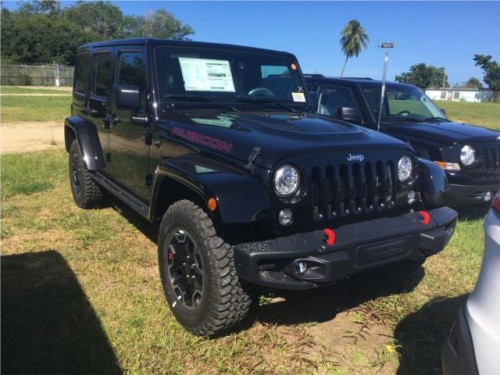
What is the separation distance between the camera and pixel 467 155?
18.5ft

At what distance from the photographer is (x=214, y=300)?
284 cm

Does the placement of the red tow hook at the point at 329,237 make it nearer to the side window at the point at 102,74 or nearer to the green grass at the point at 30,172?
the side window at the point at 102,74

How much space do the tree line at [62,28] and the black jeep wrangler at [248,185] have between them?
43.8 meters

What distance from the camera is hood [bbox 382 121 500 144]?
574 cm

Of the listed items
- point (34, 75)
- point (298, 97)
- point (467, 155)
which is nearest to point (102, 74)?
point (298, 97)

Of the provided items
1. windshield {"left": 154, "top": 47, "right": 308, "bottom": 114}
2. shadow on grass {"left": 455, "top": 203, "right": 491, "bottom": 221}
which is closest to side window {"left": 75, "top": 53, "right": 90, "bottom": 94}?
windshield {"left": 154, "top": 47, "right": 308, "bottom": 114}

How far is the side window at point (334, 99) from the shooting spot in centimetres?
683

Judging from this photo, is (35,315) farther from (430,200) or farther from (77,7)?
(77,7)

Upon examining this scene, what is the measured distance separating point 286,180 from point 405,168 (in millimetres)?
1091

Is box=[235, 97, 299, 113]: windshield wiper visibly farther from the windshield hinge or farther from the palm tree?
the palm tree

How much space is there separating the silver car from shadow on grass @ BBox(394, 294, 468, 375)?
0.97m

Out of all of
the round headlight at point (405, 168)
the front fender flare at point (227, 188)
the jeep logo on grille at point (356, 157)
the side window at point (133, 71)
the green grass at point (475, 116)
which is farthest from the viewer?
the green grass at point (475, 116)

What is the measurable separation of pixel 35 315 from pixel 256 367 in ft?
5.35

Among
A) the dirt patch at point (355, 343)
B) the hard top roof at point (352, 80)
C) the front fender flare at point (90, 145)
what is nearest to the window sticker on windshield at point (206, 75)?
the front fender flare at point (90, 145)
